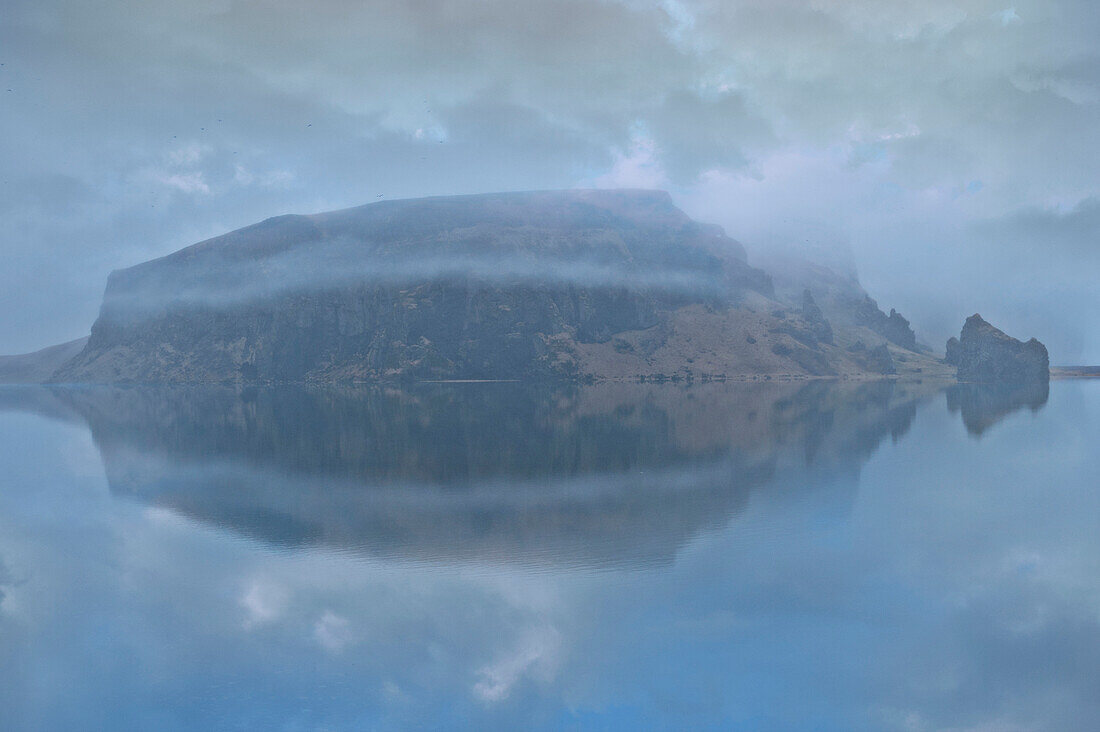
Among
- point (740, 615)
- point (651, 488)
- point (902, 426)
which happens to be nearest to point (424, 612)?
point (740, 615)

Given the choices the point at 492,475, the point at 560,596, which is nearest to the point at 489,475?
the point at 492,475

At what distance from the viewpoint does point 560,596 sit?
22031mm

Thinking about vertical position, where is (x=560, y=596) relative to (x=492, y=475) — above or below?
below

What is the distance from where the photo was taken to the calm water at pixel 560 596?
1662cm

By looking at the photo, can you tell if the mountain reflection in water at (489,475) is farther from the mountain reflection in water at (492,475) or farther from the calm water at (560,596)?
the calm water at (560,596)

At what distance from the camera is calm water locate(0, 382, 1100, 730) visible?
16.6 meters

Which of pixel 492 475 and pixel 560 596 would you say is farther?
pixel 492 475

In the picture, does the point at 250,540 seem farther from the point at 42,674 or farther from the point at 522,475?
the point at 522,475

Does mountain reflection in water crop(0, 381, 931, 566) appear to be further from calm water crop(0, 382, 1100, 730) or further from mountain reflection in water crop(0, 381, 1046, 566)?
calm water crop(0, 382, 1100, 730)

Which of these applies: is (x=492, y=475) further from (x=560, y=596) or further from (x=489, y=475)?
(x=560, y=596)

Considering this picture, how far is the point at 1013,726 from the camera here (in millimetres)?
15461

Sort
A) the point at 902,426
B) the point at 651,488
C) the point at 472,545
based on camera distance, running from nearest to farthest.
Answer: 1. the point at 472,545
2. the point at 651,488
3. the point at 902,426

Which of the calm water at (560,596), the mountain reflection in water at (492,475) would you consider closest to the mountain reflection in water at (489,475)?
the mountain reflection in water at (492,475)

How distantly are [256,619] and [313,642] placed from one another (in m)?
2.94
